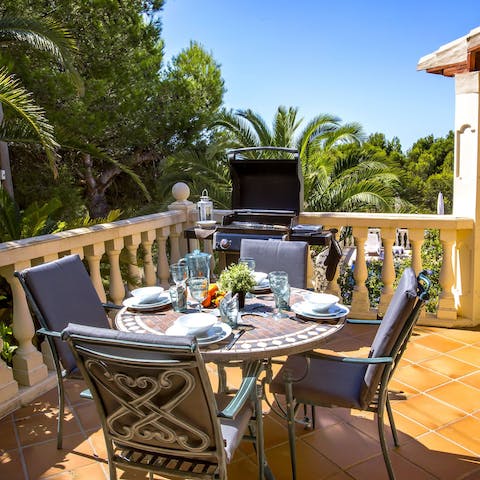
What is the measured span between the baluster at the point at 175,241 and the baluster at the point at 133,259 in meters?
0.46

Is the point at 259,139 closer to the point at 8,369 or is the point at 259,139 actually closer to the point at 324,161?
the point at 324,161

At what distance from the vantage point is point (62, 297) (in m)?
2.41

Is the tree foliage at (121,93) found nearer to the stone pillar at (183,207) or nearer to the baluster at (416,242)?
the stone pillar at (183,207)

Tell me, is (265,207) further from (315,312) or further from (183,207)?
(315,312)

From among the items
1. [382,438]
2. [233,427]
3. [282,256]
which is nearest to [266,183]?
[282,256]

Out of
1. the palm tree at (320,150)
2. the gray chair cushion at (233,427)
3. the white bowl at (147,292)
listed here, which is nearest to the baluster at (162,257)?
the white bowl at (147,292)

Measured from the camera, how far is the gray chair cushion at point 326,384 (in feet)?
6.79

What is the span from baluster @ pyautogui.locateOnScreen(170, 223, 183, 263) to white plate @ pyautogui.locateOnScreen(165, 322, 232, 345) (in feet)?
8.17

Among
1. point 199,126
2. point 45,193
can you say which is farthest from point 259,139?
point 45,193

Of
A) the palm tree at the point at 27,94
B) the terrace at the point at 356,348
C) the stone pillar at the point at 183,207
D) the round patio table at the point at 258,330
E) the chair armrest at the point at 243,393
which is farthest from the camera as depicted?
the stone pillar at the point at 183,207

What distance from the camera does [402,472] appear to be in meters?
2.23

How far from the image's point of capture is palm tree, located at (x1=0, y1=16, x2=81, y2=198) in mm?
4121

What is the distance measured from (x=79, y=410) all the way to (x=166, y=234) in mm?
1854

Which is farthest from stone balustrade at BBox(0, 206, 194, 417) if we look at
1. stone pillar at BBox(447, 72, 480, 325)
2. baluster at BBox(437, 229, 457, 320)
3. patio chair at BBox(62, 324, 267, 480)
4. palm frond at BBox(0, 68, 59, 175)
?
stone pillar at BBox(447, 72, 480, 325)
